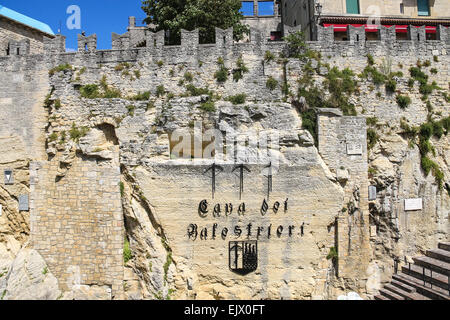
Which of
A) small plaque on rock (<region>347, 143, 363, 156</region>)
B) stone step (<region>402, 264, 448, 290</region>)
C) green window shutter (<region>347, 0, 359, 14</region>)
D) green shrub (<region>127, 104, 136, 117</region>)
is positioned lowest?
stone step (<region>402, 264, 448, 290</region>)

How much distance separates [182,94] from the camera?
13.6 m

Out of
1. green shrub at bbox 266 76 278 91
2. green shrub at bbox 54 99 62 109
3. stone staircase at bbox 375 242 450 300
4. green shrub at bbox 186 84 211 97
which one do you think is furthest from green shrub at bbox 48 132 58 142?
stone staircase at bbox 375 242 450 300

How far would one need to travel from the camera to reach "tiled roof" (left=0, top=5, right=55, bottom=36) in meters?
17.4

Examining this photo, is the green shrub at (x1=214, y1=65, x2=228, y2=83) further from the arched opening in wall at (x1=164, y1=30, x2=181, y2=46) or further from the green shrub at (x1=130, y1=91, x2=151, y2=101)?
the arched opening in wall at (x1=164, y1=30, x2=181, y2=46)

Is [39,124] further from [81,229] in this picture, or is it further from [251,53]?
[251,53]

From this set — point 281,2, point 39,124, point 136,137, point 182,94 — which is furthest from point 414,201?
point 281,2

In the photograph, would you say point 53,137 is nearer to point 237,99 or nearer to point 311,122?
point 237,99

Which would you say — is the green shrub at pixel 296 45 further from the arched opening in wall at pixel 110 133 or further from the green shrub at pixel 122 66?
the arched opening in wall at pixel 110 133

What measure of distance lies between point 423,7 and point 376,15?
2776 millimetres

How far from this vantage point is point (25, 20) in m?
18.3

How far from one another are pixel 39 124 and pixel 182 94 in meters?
5.26

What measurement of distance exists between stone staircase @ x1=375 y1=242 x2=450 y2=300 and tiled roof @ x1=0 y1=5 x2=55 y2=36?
1895cm

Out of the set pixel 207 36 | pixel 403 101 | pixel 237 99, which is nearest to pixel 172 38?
pixel 207 36

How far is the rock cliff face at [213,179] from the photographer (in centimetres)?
1261
